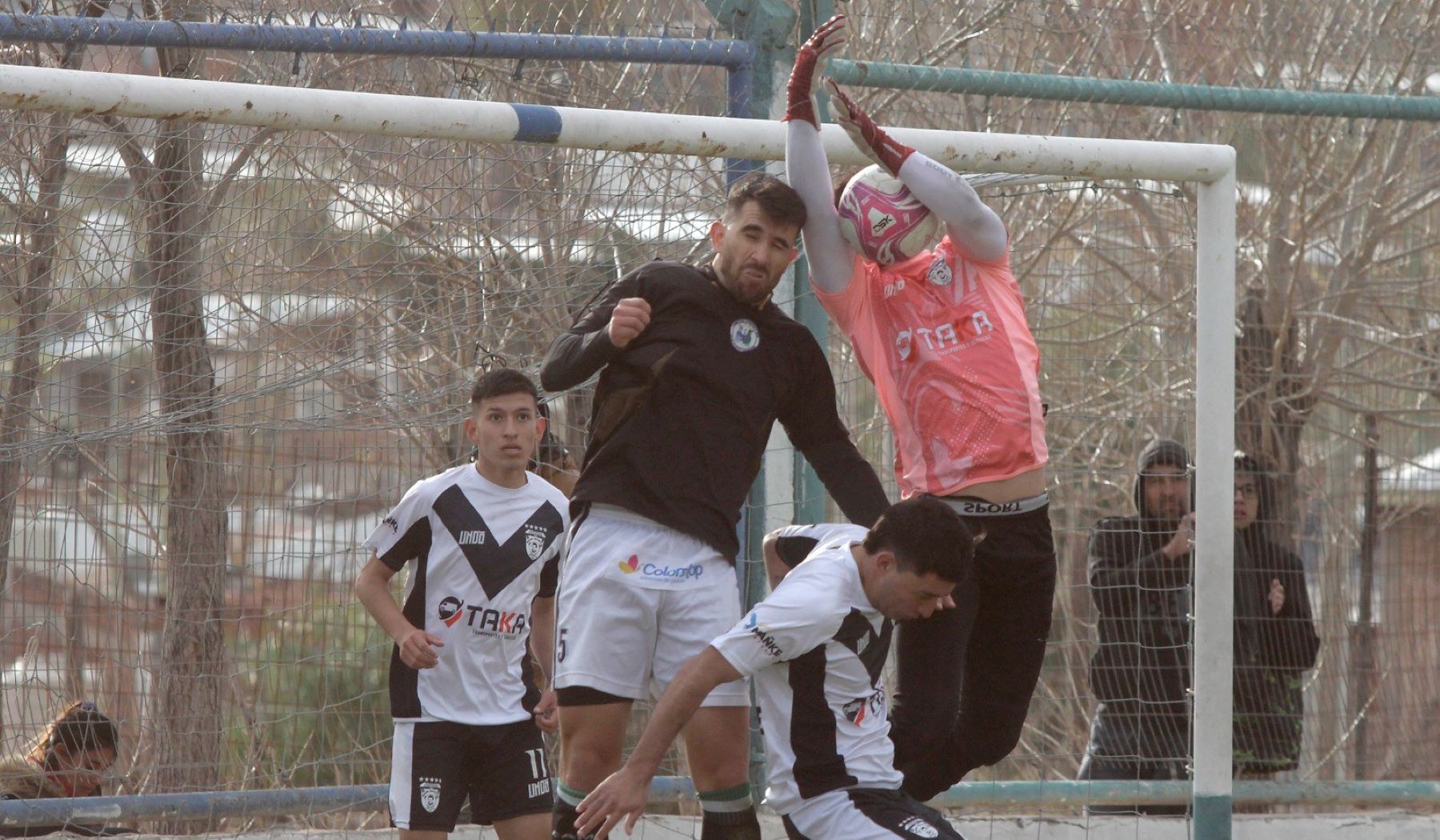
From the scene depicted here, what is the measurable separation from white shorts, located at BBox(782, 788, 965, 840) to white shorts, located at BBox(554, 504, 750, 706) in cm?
34

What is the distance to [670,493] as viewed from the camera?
3.68m

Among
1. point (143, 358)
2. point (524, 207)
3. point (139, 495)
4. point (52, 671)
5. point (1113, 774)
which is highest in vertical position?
point (524, 207)

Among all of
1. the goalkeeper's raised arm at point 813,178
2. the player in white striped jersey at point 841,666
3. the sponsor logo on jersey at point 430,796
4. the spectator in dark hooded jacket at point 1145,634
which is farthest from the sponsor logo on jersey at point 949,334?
the spectator in dark hooded jacket at point 1145,634

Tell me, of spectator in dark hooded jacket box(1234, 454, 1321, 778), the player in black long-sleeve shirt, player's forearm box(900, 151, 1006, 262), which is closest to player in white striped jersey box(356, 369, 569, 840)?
the player in black long-sleeve shirt

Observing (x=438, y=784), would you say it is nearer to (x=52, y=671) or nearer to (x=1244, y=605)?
(x=52, y=671)

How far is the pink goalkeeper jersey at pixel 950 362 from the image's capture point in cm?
383

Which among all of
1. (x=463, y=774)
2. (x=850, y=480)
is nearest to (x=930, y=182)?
(x=850, y=480)

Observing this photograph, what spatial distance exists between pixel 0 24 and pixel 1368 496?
5851mm

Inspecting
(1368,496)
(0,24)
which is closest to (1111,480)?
(1368,496)

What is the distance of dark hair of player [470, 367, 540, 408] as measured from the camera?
434cm

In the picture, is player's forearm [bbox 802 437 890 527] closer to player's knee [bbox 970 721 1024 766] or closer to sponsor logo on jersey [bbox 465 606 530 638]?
player's knee [bbox 970 721 1024 766]

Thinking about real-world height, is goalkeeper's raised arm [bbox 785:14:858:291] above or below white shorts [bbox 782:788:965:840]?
above

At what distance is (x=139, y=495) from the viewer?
5.32 metres

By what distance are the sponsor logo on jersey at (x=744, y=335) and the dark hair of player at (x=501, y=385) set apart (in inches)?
32.8
